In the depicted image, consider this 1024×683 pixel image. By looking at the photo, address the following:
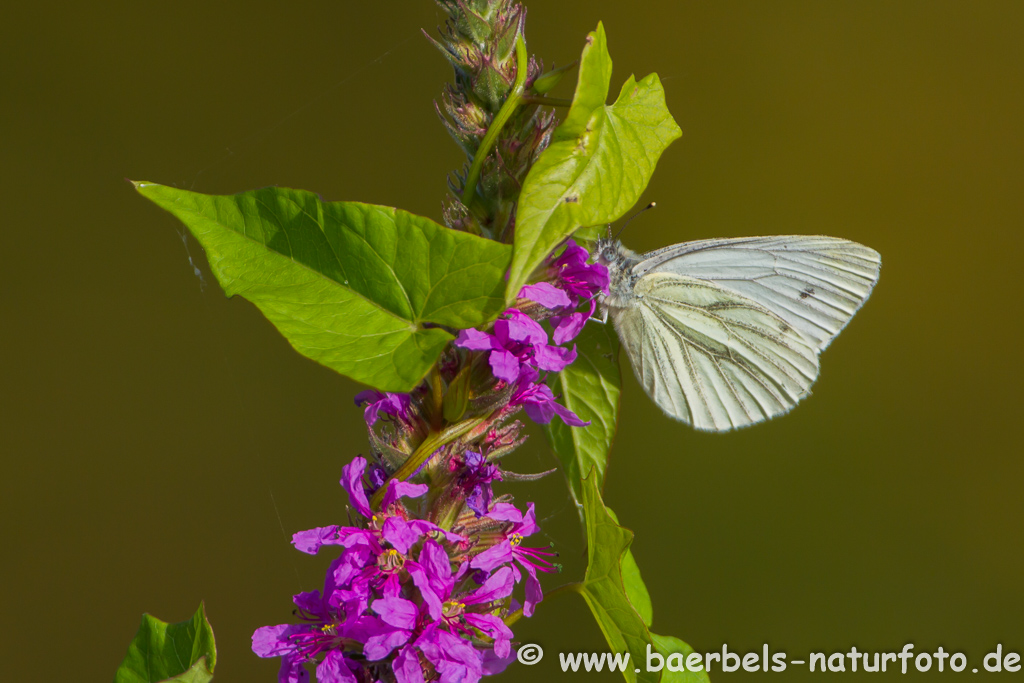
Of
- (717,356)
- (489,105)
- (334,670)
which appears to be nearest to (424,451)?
(334,670)

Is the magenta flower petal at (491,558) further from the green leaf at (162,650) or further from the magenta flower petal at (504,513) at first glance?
the green leaf at (162,650)

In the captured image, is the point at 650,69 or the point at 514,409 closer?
the point at 514,409

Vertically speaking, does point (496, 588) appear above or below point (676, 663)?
above

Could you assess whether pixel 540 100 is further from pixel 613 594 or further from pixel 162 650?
pixel 162 650

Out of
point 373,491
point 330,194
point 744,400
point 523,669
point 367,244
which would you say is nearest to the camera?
point 367,244

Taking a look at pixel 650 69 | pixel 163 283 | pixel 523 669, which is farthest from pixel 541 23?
pixel 523 669

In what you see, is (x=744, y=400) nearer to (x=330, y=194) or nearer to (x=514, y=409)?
(x=514, y=409)
